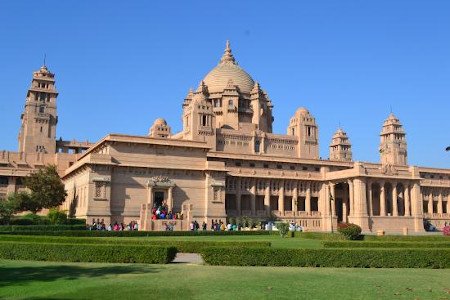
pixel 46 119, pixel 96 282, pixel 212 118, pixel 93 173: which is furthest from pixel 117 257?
pixel 46 119

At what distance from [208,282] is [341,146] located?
294 feet

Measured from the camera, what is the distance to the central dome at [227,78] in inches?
3169

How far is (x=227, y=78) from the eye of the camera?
81.6 meters

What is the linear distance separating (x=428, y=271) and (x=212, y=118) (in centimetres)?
5176

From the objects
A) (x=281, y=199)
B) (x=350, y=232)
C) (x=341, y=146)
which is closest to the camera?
(x=350, y=232)

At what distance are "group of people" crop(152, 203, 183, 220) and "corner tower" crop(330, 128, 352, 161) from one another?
58262 mm

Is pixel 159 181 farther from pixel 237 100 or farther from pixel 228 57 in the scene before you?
pixel 228 57

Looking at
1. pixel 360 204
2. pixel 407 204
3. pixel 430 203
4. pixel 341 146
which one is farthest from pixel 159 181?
pixel 341 146

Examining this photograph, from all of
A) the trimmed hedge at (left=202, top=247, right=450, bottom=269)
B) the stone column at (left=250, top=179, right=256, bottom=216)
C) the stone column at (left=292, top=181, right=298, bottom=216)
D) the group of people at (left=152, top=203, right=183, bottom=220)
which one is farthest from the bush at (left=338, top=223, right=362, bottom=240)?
the stone column at (left=292, top=181, right=298, bottom=216)

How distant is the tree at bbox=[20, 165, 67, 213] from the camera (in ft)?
184

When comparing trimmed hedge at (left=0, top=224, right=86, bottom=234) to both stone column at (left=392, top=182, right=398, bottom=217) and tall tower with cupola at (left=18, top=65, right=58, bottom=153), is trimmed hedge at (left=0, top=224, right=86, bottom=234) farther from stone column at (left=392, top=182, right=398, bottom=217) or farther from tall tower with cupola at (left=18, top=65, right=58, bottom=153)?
tall tower with cupola at (left=18, top=65, right=58, bottom=153)

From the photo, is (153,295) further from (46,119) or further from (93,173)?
(46,119)

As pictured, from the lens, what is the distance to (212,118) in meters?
68.8

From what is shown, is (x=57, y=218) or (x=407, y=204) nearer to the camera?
(x=57, y=218)
